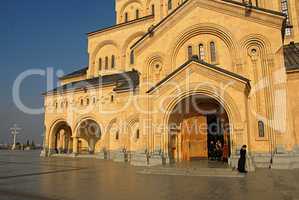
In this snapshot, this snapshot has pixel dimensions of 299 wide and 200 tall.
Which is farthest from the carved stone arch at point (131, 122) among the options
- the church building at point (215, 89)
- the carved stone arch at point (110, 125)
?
the carved stone arch at point (110, 125)

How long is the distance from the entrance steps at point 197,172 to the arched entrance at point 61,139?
76.6 ft

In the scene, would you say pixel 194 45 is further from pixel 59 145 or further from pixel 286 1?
pixel 59 145

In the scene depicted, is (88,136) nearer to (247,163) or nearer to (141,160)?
(141,160)

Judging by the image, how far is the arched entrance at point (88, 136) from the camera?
32.8 m

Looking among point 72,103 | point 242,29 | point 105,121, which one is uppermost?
point 242,29

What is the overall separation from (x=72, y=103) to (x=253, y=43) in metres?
22.7

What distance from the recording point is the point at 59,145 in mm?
38156

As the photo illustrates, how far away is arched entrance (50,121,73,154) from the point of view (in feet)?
112

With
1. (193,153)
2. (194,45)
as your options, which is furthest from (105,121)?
(194,45)

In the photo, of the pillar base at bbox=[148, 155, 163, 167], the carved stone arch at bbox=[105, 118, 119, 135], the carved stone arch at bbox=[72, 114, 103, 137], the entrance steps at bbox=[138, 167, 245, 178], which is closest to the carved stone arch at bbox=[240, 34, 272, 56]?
the entrance steps at bbox=[138, 167, 245, 178]

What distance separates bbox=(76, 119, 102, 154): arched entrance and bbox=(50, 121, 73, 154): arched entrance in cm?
286

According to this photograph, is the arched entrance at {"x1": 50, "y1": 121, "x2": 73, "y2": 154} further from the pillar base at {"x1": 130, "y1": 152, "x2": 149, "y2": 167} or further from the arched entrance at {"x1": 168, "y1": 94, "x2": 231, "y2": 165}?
the arched entrance at {"x1": 168, "y1": 94, "x2": 231, "y2": 165}

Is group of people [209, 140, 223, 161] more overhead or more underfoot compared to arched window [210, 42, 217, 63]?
more underfoot

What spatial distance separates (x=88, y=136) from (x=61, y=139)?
639cm
